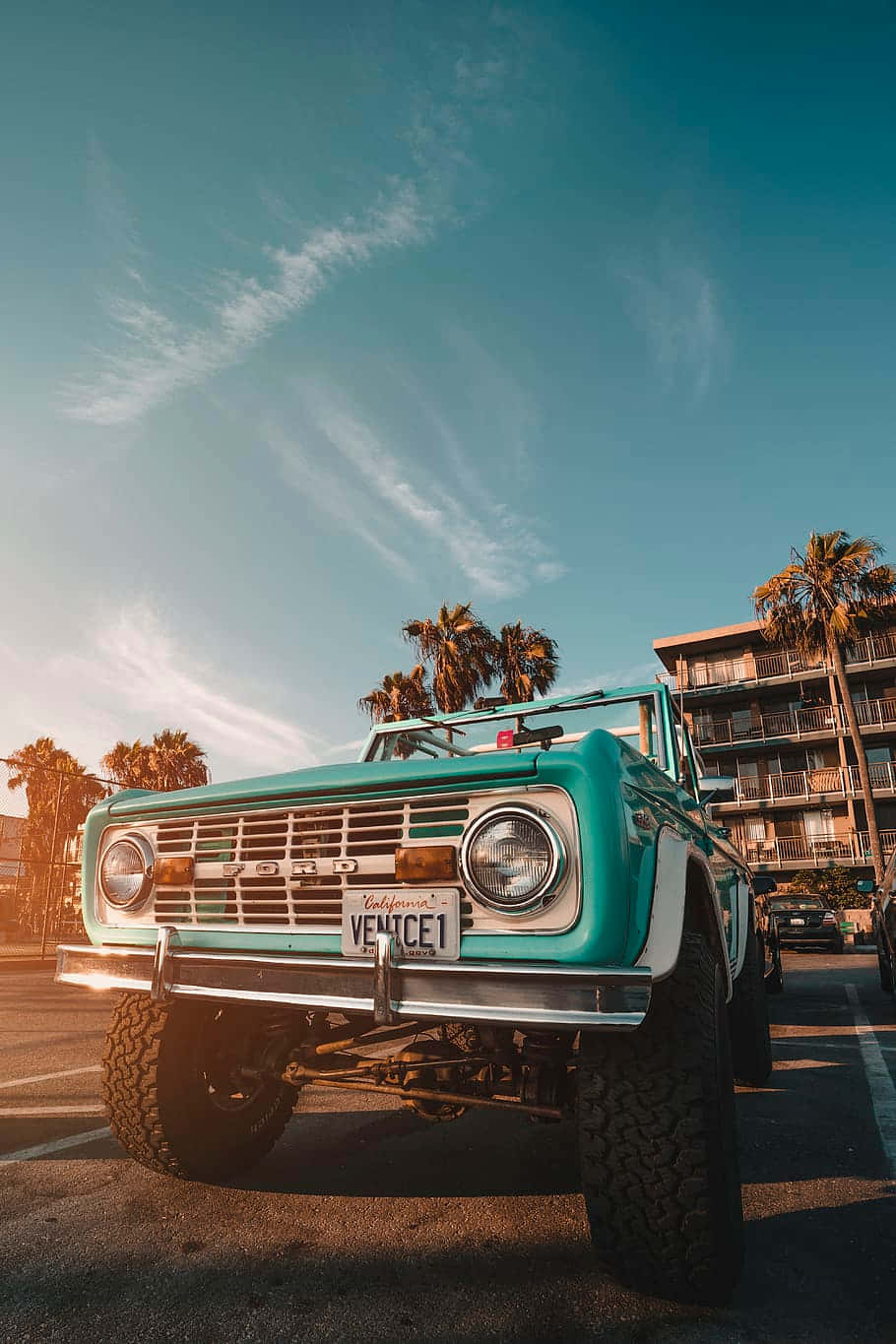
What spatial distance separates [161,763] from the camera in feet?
89.0

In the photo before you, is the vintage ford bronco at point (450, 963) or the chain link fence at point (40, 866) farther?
the chain link fence at point (40, 866)

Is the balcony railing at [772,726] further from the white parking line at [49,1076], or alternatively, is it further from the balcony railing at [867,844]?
the white parking line at [49,1076]

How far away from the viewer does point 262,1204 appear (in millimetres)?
2521

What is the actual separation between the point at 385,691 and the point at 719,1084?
21.6 metres

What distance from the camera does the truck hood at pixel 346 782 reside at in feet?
6.51

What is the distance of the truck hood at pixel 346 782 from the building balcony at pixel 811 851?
2971cm

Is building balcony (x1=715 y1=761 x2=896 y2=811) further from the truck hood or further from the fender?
the truck hood

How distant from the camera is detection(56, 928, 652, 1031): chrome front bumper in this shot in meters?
1.72

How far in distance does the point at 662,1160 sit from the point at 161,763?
27501 millimetres

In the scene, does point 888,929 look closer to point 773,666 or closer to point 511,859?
point 511,859

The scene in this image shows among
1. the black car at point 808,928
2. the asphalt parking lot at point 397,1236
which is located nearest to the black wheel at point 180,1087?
the asphalt parking lot at point 397,1236

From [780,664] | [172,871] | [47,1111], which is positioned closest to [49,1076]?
[47,1111]

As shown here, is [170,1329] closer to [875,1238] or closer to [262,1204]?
[262,1204]

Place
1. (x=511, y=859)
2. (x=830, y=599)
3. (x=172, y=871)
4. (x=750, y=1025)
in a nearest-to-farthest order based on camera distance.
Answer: (x=511, y=859) < (x=172, y=871) < (x=750, y=1025) < (x=830, y=599)
